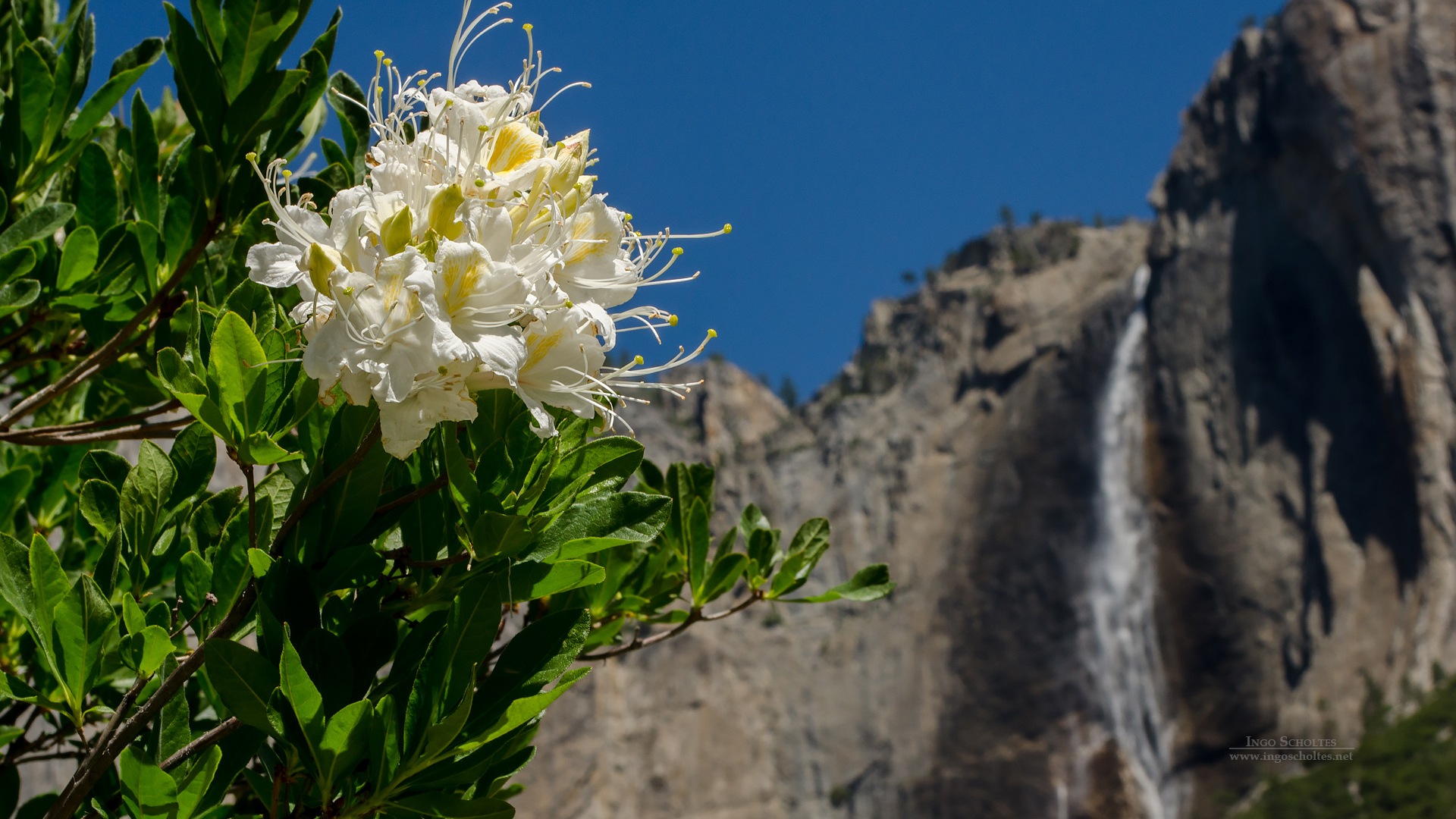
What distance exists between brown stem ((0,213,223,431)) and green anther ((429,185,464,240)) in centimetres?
76

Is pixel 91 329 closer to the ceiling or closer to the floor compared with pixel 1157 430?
closer to the floor

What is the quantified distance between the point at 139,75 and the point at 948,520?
88.2ft

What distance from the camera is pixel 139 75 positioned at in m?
1.91

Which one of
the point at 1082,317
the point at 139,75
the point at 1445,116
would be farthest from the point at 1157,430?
the point at 139,75

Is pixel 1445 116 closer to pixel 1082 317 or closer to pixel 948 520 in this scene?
pixel 1082 317

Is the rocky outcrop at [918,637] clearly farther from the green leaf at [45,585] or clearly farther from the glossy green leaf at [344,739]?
the glossy green leaf at [344,739]

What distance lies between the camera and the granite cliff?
71.9 ft

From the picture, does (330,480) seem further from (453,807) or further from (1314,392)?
(1314,392)

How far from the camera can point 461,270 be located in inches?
42.7

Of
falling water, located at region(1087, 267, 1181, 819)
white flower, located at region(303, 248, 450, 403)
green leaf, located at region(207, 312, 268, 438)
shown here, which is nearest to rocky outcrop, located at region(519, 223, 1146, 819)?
falling water, located at region(1087, 267, 1181, 819)

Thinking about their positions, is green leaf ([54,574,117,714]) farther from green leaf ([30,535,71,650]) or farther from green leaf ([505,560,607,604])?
green leaf ([505,560,607,604])

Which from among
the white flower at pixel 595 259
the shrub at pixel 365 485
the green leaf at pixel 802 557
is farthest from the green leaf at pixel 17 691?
the green leaf at pixel 802 557

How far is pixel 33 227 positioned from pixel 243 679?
932 mm

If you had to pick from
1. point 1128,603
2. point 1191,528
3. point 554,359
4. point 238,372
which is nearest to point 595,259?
point 554,359
